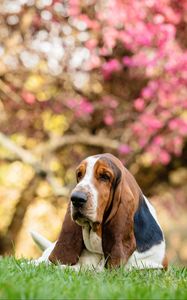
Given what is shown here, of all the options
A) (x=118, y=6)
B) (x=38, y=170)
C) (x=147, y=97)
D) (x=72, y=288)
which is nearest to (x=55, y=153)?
(x=38, y=170)

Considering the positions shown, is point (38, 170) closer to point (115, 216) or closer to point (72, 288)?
point (115, 216)

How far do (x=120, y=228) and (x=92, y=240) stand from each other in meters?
0.22

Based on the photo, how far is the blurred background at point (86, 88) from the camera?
35.3 feet

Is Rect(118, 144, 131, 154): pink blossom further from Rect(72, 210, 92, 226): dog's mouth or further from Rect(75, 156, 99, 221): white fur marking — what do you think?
Rect(72, 210, 92, 226): dog's mouth

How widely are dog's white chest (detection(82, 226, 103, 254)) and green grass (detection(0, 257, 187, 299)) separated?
0.41 meters

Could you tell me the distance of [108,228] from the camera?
5531 millimetres

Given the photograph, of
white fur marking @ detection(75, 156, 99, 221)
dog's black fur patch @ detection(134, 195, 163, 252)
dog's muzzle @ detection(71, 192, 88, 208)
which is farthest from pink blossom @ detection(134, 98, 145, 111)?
dog's muzzle @ detection(71, 192, 88, 208)

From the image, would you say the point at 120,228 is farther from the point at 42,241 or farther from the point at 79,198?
the point at 42,241

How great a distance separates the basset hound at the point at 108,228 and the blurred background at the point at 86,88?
533 centimetres

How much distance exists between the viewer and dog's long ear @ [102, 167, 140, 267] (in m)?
5.46

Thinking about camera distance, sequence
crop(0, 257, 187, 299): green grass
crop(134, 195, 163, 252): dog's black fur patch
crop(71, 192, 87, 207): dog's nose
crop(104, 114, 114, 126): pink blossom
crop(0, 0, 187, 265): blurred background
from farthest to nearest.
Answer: crop(104, 114, 114, 126): pink blossom
crop(0, 0, 187, 265): blurred background
crop(134, 195, 163, 252): dog's black fur patch
crop(71, 192, 87, 207): dog's nose
crop(0, 257, 187, 299): green grass

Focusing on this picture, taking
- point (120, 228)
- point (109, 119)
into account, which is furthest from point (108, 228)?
point (109, 119)

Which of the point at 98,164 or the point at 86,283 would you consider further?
the point at 98,164

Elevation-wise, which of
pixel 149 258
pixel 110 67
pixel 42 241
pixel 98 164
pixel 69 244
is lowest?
pixel 42 241
